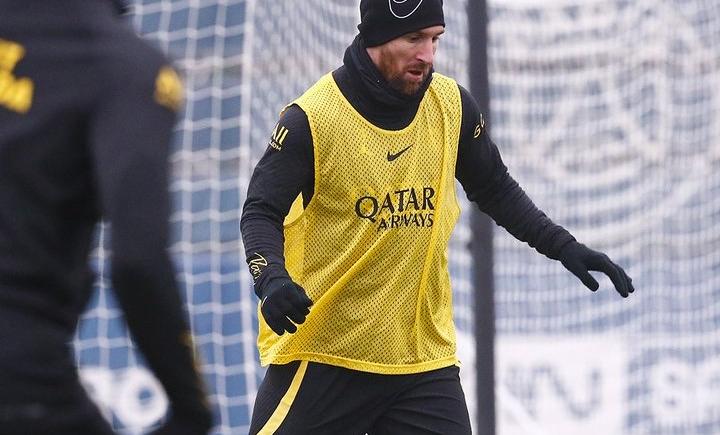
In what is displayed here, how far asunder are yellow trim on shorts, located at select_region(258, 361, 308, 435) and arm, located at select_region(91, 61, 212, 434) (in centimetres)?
219

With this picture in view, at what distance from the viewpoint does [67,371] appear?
240 cm

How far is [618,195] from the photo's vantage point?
8.06m

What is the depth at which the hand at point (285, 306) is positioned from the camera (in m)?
3.93

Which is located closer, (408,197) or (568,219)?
(408,197)

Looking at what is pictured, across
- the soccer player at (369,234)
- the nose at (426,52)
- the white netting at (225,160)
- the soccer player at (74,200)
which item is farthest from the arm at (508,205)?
the white netting at (225,160)

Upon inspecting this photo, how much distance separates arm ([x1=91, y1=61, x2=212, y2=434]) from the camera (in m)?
2.19

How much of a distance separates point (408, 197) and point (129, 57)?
7.19 ft

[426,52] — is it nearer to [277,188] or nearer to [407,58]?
[407,58]

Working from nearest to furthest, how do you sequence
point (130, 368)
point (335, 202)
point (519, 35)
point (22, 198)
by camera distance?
point (22, 198) → point (335, 202) → point (130, 368) → point (519, 35)

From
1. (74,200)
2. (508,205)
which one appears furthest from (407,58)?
(74,200)

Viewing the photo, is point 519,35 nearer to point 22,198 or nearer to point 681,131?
point 681,131

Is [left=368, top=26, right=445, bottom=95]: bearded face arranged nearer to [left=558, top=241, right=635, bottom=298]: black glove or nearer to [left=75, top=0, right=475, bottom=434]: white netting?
[left=558, top=241, right=635, bottom=298]: black glove

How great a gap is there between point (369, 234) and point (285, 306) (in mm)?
577

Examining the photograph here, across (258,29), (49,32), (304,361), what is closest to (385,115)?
(304,361)
